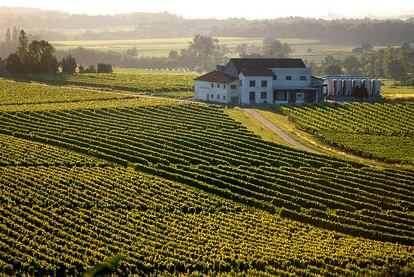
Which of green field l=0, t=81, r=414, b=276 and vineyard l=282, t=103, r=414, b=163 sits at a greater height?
vineyard l=282, t=103, r=414, b=163

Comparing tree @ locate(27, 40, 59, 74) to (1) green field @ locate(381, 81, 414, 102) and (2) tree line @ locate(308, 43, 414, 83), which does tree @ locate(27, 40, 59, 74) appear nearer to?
(1) green field @ locate(381, 81, 414, 102)

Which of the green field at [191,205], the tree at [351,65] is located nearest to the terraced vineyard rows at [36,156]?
the green field at [191,205]

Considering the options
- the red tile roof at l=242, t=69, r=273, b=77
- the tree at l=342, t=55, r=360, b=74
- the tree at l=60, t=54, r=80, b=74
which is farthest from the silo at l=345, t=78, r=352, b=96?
the tree at l=342, t=55, r=360, b=74

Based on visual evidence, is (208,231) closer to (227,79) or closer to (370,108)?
(370,108)

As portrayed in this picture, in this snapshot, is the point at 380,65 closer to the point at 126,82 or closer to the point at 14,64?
the point at 126,82

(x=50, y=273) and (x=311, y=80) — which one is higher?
(x=311, y=80)

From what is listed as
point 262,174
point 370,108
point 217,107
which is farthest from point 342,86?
point 262,174
